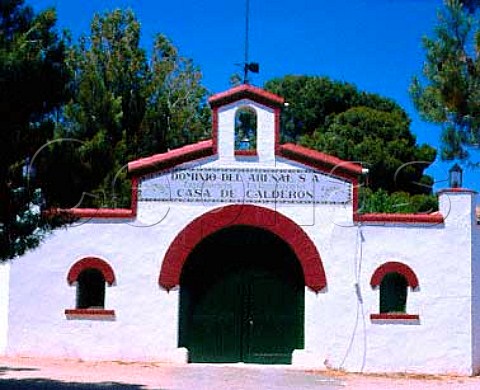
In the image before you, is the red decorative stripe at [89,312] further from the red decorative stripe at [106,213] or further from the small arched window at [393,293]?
the small arched window at [393,293]

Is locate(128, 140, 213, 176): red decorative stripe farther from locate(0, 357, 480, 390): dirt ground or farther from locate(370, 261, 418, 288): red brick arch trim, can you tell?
locate(370, 261, 418, 288): red brick arch trim

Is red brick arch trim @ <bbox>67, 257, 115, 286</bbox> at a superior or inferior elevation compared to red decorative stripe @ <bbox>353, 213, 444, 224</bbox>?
inferior

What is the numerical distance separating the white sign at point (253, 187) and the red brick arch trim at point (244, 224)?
0.28 m

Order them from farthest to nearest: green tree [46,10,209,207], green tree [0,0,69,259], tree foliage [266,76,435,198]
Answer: tree foliage [266,76,435,198], green tree [46,10,209,207], green tree [0,0,69,259]

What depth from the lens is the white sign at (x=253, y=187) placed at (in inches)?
771

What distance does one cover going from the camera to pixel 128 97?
32.9 meters

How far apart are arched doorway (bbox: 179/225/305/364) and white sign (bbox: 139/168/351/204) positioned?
769mm

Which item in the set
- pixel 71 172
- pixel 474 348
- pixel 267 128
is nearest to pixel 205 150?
pixel 267 128

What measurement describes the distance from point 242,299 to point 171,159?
339cm

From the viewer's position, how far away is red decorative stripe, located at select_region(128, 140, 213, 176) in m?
19.6

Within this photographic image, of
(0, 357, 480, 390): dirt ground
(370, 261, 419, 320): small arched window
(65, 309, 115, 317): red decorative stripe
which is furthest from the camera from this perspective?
(65, 309, 115, 317): red decorative stripe

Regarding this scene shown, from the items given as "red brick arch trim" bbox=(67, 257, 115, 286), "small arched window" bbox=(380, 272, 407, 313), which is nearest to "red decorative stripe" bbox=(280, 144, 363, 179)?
"small arched window" bbox=(380, 272, 407, 313)

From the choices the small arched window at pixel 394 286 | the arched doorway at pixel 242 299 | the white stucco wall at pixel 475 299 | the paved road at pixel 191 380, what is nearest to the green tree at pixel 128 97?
the arched doorway at pixel 242 299

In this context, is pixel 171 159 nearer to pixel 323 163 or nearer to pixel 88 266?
pixel 88 266
